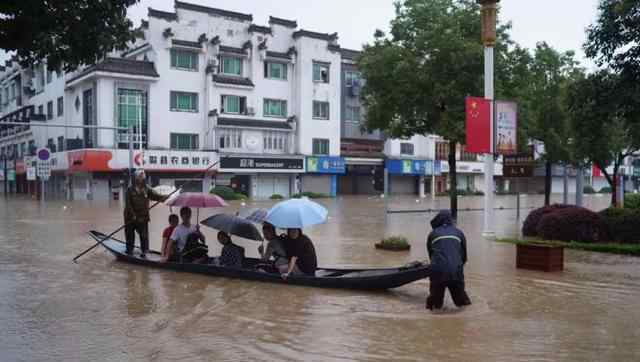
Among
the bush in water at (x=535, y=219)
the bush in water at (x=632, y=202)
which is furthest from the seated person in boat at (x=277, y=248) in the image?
the bush in water at (x=632, y=202)

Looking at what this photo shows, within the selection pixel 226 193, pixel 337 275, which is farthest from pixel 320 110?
pixel 337 275

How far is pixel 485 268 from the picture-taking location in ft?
46.0

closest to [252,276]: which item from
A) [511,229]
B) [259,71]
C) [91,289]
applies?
[91,289]

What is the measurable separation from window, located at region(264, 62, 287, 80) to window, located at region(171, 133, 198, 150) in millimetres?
8861

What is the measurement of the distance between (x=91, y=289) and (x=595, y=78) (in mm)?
13408

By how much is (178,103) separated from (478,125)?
36848 mm

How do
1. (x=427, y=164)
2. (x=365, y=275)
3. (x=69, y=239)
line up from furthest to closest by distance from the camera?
(x=427, y=164)
(x=69, y=239)
(x=365, y=275)

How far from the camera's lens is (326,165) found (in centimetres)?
6000

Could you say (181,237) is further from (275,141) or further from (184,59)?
(275,141)

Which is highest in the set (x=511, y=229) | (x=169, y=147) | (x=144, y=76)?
(x=144, y=76)

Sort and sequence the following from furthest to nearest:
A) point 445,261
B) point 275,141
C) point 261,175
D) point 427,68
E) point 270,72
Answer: point 270,72, point 275,141, point 261,175, point 427,68, point 445,261

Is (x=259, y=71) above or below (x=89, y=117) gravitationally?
above

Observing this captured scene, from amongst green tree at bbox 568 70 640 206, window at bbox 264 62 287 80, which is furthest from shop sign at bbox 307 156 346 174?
green tree at bbox 568 70 640 206

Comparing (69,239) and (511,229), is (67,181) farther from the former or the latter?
(511,229)
